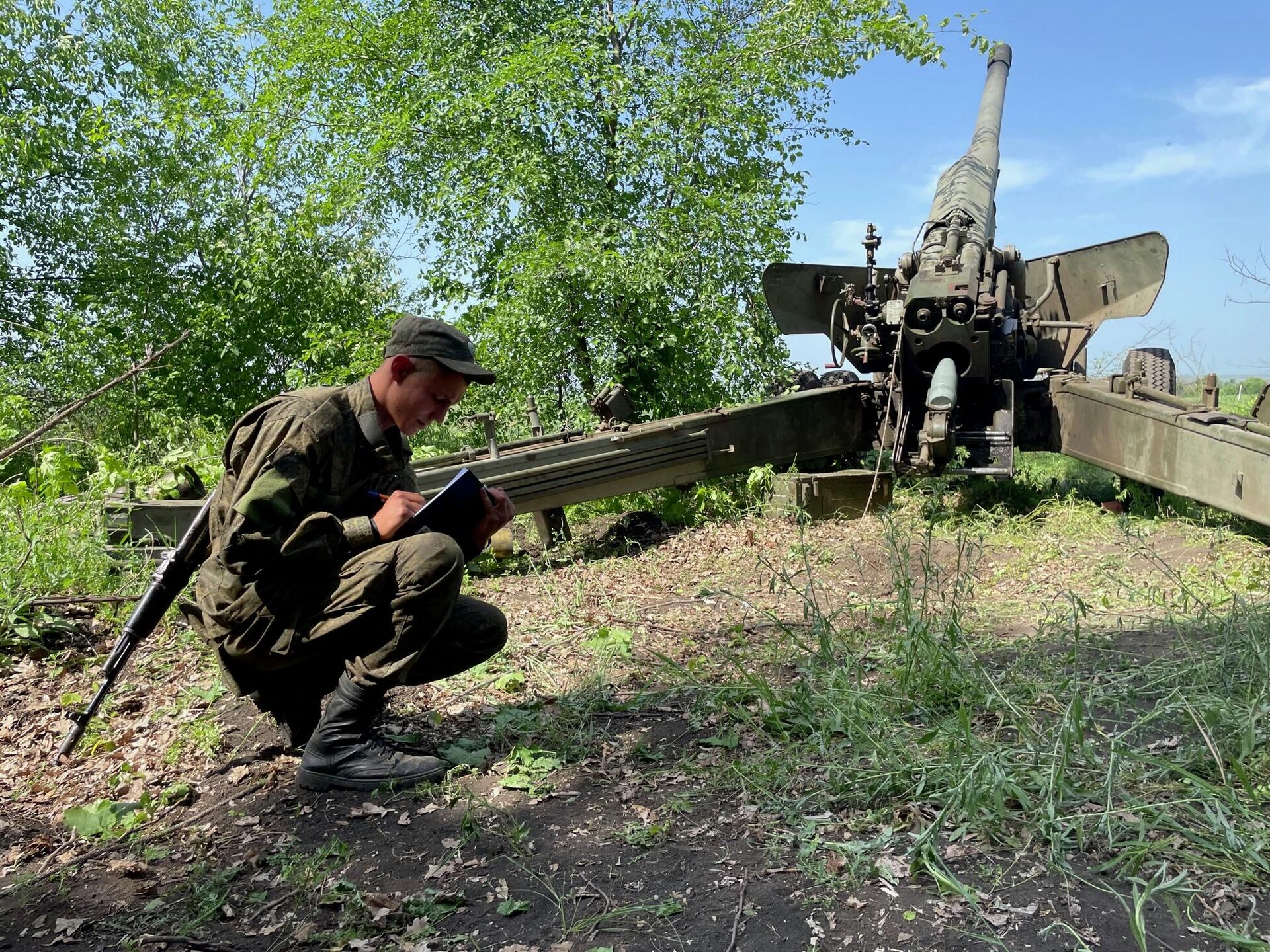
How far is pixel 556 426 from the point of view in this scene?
9617 millimetres

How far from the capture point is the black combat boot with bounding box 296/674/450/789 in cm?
356

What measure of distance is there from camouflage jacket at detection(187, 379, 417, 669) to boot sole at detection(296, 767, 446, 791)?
1.47ft

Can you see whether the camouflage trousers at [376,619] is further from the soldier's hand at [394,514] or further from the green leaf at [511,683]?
the green leaf at [511,683]

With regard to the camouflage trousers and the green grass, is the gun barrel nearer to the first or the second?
the green grass

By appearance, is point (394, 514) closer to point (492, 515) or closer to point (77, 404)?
point (492, 515)

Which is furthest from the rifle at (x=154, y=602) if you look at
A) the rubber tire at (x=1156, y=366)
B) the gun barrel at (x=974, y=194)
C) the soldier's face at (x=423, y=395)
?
the rubber tire at (x=1156, y=366)

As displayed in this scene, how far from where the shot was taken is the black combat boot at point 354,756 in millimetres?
3557

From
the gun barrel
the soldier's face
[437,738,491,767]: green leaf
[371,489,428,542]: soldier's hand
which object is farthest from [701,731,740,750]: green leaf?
the gun barrel

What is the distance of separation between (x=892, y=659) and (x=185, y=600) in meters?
2.66

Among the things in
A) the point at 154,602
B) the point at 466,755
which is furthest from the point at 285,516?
the point at 466,755

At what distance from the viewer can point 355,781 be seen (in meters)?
3.57

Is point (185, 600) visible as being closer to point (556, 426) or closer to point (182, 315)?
point (556, 426)

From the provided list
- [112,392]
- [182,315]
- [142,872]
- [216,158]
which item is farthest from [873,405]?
[216,158]

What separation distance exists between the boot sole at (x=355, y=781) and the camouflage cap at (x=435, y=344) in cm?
136
